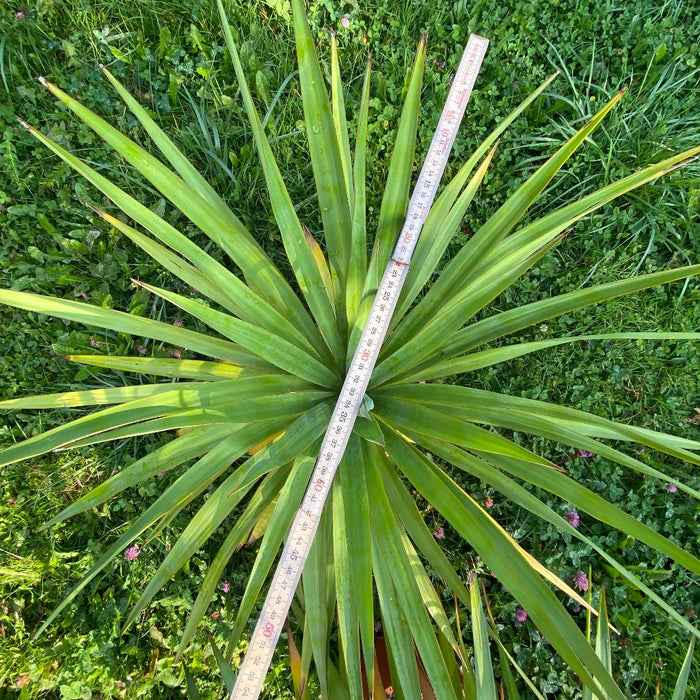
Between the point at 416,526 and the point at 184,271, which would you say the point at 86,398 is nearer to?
the point at 184,271

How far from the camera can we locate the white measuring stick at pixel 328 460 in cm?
138

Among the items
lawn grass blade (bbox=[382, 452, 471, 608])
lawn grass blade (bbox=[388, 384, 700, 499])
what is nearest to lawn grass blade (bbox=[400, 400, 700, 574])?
lawn grass blade (bbox=[388, 384, 700, 499])

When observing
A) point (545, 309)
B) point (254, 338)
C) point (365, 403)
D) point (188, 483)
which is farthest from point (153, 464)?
point (545, 309)

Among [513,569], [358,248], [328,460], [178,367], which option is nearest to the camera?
[513,569]

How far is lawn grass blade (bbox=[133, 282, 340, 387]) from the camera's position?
1321mm

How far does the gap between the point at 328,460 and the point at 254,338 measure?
0.40m

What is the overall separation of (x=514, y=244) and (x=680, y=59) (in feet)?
5.71

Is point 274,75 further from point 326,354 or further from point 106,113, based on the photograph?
point 326,354

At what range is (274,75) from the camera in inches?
99.9

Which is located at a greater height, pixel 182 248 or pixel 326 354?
pixel 182 248

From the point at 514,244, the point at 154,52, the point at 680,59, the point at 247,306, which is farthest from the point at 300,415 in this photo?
the point at 680,59

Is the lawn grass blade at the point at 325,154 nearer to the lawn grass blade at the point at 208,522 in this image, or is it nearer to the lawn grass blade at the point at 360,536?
the lawn grass blade at the point at 360,536

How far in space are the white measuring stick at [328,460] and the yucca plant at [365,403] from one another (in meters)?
0.05

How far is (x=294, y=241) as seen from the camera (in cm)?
158
